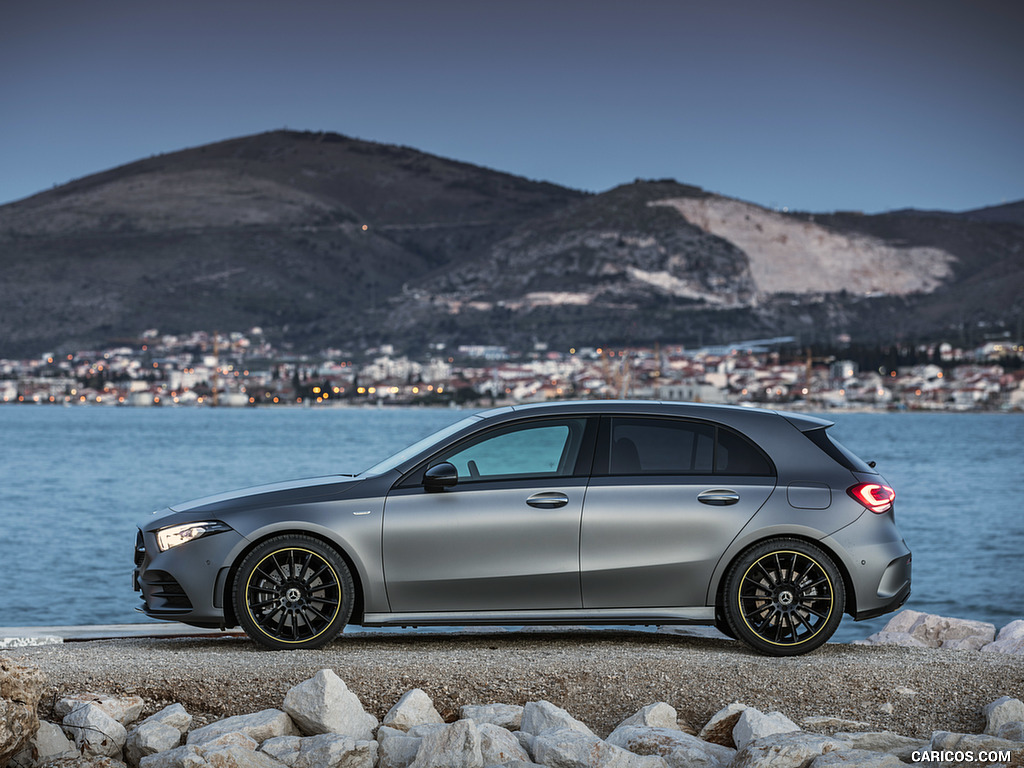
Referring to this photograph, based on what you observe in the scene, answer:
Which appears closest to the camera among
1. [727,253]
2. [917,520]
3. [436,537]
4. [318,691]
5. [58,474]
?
[318,691]

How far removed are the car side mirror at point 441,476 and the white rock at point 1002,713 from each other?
3.24 meters

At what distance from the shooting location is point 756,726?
579cm

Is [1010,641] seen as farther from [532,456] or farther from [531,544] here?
[531,544]

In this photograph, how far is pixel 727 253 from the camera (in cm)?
19962

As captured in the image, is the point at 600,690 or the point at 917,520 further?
the point at 917,520

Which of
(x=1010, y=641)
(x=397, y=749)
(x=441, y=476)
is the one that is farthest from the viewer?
(x=1010, y=641)

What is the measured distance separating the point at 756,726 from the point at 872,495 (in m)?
2.07

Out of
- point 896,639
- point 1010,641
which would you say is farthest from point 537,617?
point 896,639

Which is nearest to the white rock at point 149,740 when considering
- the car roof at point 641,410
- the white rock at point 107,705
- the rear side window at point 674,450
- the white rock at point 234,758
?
the white rock at point 107,705

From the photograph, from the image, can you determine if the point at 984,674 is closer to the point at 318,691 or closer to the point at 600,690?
the point at 600,690

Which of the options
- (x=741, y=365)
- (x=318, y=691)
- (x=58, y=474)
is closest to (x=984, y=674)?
(x=318, y=691)

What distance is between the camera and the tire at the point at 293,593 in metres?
7.00

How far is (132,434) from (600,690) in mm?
98787

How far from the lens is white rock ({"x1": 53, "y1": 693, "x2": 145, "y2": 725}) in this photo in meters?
6.08
